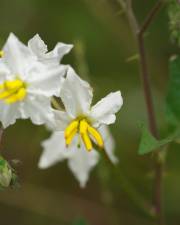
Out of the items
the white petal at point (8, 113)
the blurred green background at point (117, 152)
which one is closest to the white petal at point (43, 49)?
the white petal at point (8, 113)

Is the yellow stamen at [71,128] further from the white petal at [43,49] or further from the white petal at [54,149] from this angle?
the white petal at [54,149]

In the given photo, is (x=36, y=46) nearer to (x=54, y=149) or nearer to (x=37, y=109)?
(x=37, y=109)

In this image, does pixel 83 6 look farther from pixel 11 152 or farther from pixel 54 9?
pixel 11 152

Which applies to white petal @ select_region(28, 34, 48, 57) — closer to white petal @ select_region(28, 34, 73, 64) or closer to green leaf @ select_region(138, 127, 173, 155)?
white petal @ select_region(28, 34, 73, 64)

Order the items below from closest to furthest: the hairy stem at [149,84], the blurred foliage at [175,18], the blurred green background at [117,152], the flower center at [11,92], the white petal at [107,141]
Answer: the flower center at [11,92] → the blurred foliage at [175,18] → the hairy stem at [149,84] → the white petal at [107,141] → the blurred green background at [117,152]

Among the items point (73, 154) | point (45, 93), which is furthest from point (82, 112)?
point (73, 154)

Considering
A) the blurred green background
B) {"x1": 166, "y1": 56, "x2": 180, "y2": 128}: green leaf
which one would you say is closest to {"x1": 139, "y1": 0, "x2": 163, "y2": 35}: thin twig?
{"x1": 166, "y1": 56, "x2": 180, "y2": 128}: green leaf
